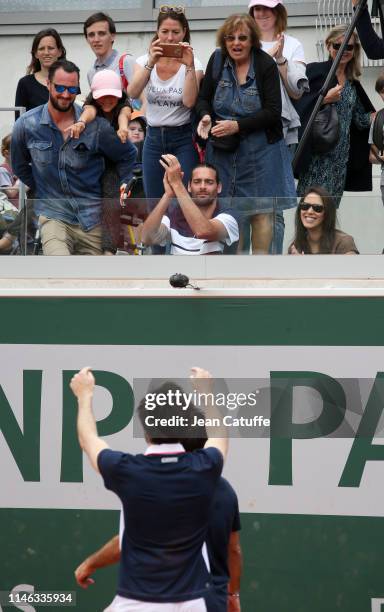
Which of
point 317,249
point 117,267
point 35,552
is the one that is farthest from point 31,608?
point 317,249

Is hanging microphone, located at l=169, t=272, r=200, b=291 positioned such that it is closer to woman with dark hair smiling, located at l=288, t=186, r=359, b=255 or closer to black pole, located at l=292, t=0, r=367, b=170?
woman with dark hair smiling, located at l=288, t=186, r=359, b=255

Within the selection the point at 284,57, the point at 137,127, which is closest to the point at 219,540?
the point at 284,57

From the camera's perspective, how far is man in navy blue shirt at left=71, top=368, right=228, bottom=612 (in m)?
4.85

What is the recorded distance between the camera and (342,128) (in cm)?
781

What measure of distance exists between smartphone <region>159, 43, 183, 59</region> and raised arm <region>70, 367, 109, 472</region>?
2.80 meters

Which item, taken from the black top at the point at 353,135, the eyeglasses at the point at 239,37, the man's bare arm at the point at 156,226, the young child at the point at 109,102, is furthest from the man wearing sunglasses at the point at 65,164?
the black top at the point at 353,135

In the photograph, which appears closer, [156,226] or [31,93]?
[156,226]

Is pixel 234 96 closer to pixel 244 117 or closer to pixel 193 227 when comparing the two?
pixel 244 117

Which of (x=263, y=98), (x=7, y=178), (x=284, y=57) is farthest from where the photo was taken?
(x=7, y=178)

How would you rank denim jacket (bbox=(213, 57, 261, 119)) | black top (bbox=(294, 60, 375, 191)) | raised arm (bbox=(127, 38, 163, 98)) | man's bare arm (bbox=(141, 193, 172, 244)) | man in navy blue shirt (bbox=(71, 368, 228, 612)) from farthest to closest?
black top (bbox=(294, 60, 375, 191)) < raised arm (bbox=(127, 38, 163, 98)) < denim jacket (bbox=(213, 57, 261, 119)) < man's bare arm (bbox=(141, 193, 172, 244)) < man in navy blue shirt (bbox=(71, 368, 228, 612))

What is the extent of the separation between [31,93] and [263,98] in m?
1.89

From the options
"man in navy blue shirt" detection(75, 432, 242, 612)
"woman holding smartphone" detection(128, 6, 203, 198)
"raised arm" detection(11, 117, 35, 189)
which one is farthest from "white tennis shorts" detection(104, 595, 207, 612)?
"raised arm" detection(11, 117, 35, 189)

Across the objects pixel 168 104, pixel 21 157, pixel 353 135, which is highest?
pixel 168 104

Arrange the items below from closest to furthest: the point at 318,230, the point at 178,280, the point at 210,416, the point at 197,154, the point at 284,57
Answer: the point at 210,416 → the point at 178,280 → the point at 318,230 → the point at 197,154 → the point at 284,57
